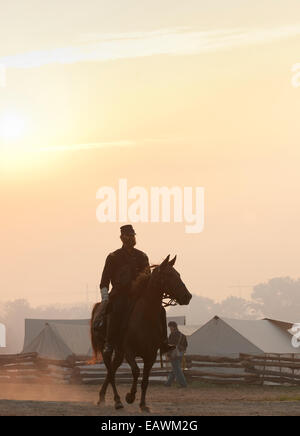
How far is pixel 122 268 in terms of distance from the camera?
1416 centimetres

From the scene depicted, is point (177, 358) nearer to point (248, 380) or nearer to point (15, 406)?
point (248, 380)

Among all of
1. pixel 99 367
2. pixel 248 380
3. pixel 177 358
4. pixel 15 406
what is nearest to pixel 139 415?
pixel 15 406

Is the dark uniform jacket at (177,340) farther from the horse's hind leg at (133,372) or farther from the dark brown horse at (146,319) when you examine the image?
the horse's hind leg at (133,372)

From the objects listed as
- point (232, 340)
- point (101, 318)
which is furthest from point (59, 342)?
point (101, 318)

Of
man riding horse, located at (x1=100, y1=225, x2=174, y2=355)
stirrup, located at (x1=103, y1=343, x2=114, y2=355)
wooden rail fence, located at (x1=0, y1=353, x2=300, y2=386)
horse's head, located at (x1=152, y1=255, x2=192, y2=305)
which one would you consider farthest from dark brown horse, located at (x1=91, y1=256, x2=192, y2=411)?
wooden rail fence, located at (x1=0, y1=353, x2=300, y2=386)

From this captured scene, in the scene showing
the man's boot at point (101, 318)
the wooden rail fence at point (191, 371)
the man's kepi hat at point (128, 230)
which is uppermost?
the man's kepi hat at point (128, 230)

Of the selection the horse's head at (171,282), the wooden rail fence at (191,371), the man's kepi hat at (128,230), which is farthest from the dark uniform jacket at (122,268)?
the wooden rail fence at (191,371)

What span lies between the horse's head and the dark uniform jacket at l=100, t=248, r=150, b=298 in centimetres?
50

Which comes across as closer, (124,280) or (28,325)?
(124,280)

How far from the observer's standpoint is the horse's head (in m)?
13.5

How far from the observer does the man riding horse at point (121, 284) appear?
14039 mm
